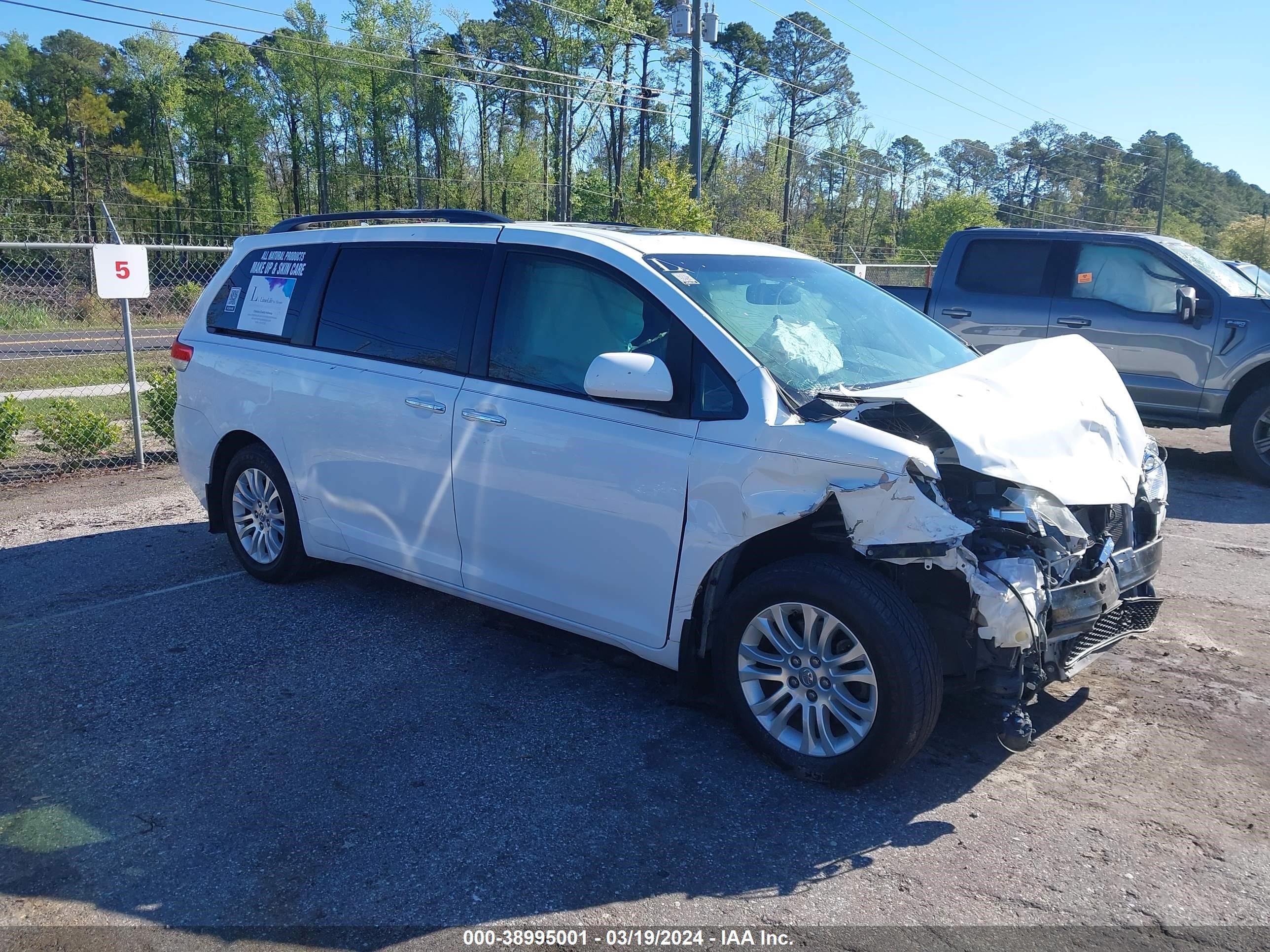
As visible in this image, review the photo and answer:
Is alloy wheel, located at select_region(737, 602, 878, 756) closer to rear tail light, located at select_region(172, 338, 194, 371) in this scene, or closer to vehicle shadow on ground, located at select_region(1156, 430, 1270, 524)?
rear tail light, located at select_region(172, 338, 194, 371)

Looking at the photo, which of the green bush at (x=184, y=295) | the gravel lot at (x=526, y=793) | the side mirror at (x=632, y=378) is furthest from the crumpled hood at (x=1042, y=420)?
the green bush at (x=184, y=295)

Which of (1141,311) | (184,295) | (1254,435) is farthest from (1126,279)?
(184,295)

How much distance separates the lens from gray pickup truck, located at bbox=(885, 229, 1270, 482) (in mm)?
8812

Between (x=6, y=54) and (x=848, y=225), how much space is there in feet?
156

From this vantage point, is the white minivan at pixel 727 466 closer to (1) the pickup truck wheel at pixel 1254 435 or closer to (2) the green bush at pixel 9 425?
(2) the green bush at pixel 9 425

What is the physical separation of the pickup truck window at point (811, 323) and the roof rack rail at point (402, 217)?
1196 millimetres

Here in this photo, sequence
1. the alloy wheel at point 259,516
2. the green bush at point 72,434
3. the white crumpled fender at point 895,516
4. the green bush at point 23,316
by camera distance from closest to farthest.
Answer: the white crumpled fender at point 895,516
the alloy wheel at point 259,516
the green bush at point 72,434
the green bush at point 23,316

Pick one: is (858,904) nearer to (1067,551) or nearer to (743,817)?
(743,817)

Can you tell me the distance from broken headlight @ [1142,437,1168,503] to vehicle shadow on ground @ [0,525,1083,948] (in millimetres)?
996

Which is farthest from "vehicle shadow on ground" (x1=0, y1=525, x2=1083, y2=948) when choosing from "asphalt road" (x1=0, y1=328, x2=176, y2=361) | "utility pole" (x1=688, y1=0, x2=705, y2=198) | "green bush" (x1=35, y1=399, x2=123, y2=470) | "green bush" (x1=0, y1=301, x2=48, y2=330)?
"green bush" (x1=0, y1=301, x2=48, y2=330)

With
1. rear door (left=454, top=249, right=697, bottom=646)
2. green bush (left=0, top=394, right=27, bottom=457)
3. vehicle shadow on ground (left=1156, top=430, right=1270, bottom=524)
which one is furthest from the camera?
green bush (left=0, top=394, right=27, bottom=457)

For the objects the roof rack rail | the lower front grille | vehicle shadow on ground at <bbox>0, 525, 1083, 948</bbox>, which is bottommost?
vehicle shadow on ground at <bbox>0, 525, 1083, 948</bbox>

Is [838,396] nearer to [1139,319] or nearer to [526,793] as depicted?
[526,793]

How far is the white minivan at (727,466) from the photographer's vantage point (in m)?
3.39
